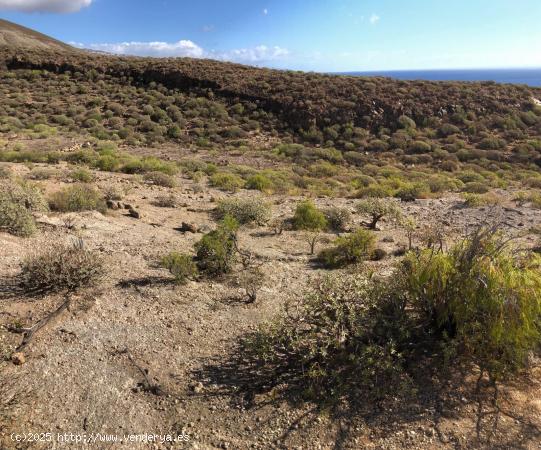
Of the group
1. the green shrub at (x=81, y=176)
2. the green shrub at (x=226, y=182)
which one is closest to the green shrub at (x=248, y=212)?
the green shrub at (x=226, y=182)

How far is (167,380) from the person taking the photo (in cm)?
507

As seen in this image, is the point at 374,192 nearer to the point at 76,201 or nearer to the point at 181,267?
the point at 181,267

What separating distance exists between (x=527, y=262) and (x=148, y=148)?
2264 centimetres

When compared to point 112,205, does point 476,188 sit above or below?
below

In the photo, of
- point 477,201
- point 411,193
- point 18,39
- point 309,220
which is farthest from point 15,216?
point 18,39

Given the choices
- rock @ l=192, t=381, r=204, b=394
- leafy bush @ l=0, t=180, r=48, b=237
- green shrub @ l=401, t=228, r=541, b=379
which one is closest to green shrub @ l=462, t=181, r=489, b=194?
green shrub @ l=401, t=228, r=541, b=379

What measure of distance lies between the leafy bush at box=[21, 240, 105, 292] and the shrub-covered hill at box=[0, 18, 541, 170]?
20.3 m

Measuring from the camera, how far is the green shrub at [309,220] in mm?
11383

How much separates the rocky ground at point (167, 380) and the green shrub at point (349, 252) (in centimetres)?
50

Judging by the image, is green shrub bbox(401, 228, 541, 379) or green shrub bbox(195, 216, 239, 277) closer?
green shrub bbox(401, 228, 541, 379)

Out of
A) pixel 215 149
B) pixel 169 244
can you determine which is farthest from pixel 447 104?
pixel 169 244

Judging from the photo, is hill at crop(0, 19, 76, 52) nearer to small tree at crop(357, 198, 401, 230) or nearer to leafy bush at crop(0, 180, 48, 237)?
leafy bush at crop(0, 180, 48, 237)

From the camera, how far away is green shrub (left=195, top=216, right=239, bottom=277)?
791 centimetres

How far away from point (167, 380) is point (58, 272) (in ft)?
9.42
